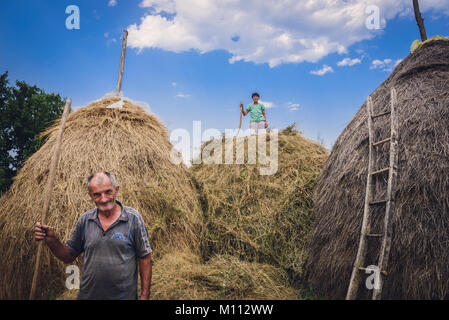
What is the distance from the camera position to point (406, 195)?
4.11 metres

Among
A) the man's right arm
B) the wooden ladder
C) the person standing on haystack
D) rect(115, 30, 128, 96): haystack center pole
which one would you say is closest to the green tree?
rect(115, 30, 128, 96): haystack center pole

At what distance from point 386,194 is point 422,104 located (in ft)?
5.98

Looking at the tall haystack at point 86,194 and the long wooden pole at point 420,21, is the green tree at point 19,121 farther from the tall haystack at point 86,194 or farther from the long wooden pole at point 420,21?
the long wooden pole at point 420,21

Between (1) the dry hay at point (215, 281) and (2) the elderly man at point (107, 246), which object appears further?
(1) the dry hay at point (215, 281)

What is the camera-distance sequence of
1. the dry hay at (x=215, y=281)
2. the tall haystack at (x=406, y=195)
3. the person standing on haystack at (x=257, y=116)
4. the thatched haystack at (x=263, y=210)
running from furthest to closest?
the person standing on haystack at (x=257, y=116) < the thatched haystack at (x=263, y=210) < the dry hay at (x=215, y=281) < the tall haystack at (x=406, y=195)

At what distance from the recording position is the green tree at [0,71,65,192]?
33.7 feet

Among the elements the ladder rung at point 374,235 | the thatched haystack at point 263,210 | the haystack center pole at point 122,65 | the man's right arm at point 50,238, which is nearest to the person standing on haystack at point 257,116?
the thatched haystack at point 263,210

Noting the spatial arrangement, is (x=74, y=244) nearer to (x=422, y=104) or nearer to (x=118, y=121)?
(x=118, y=121)

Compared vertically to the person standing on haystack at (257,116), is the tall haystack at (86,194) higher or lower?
lower

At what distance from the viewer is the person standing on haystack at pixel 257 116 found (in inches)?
367

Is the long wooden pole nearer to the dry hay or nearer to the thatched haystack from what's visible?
the thatched haystack

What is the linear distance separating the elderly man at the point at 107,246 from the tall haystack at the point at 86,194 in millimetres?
1885

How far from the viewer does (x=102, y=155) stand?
225 inches
